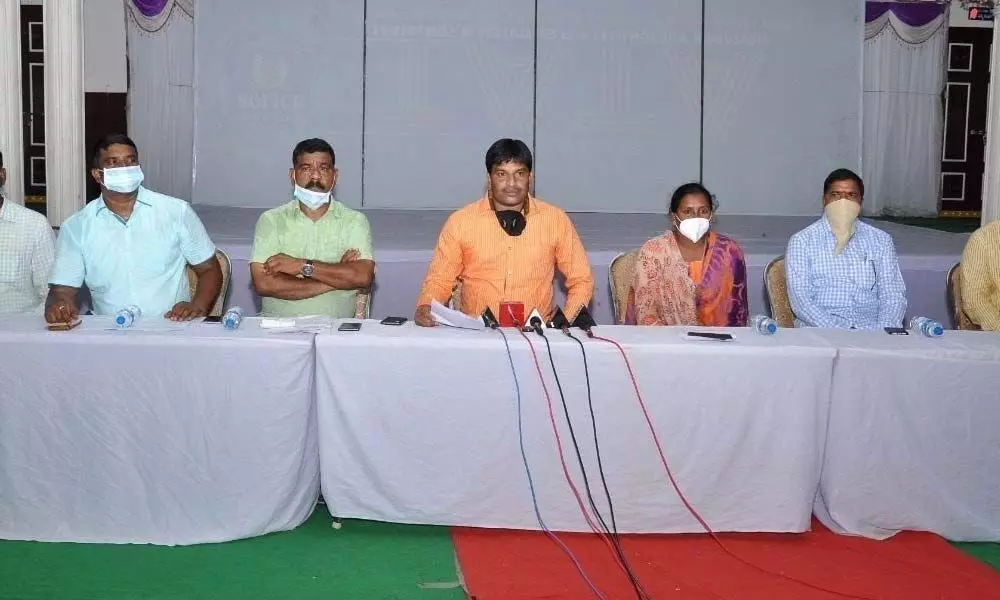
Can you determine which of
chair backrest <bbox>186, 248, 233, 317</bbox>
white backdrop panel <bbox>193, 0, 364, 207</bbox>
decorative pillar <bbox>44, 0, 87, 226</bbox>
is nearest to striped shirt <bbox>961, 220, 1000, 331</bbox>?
chair backrest <bbox>186, 248, 233, 317</bbox>

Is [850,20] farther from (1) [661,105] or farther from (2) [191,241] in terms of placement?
(2) [191,241]

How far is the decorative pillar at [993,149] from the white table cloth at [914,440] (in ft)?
9.10

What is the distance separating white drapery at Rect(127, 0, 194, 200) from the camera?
8898mm

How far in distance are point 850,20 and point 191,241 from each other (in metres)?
7.36

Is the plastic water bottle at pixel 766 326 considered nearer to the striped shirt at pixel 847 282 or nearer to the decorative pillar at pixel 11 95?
the striped shirt at pixel 847 282

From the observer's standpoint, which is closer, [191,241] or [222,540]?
[222,540]

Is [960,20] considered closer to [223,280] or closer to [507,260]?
[507,260]

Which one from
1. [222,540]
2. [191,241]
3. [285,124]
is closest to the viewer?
[222,540]

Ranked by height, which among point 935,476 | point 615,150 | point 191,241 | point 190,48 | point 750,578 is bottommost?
point 750,578

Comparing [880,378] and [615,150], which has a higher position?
[615,150]

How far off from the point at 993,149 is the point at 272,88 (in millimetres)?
5926

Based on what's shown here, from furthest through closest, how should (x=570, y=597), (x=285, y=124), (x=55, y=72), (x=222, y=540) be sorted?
(x=285, y=124) < (x=55, y=72) < (x=222, y=540) < (x=570, y=597)

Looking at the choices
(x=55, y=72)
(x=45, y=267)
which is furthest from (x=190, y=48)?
(x=45, y=267)

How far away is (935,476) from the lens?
272 centimetres
